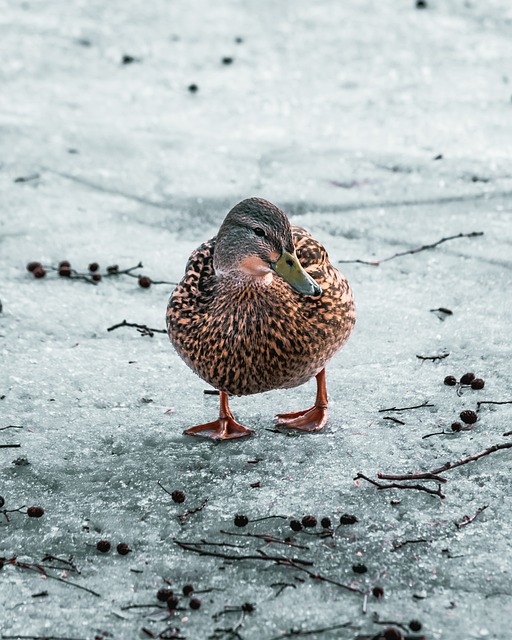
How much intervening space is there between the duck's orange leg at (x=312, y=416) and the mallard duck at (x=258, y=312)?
208 mm

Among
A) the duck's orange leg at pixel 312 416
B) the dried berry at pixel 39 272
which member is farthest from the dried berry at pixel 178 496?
the dried berry at pixel 39 272

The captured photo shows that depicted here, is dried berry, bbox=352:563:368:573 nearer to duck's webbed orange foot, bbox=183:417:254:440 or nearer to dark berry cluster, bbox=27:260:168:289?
duck's webbed orange foot, bbox=183:417:254:440

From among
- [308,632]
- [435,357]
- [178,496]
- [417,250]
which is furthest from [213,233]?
[308,632]

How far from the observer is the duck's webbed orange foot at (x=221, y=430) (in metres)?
4.18

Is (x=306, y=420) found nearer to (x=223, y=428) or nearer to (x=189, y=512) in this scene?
(x=223, y=428)

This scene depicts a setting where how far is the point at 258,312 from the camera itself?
155 inches

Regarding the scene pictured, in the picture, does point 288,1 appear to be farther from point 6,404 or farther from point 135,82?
point 6,404

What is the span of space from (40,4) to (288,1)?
2406 millimetres

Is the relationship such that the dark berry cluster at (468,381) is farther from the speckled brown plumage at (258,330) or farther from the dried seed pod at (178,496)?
the dried seed pod at (178,496)

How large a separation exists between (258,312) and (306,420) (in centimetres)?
59

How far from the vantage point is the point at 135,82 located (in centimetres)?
832

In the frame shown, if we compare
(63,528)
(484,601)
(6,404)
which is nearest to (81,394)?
(6,404)

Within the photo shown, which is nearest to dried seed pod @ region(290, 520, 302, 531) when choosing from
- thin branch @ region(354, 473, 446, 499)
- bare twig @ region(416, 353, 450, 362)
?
thin branch @ region(354, 473, 446, 499)

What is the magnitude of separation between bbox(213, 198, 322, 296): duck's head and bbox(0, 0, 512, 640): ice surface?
765 mm
